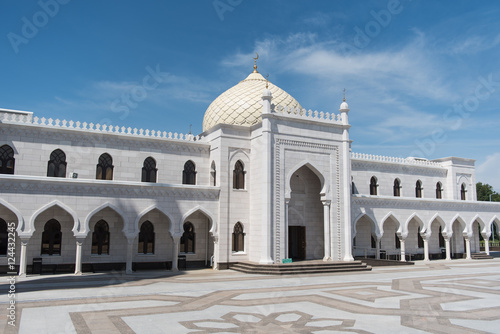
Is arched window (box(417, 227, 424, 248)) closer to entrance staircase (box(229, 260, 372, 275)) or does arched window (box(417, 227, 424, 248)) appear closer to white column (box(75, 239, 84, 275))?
entrance staircase (box(229, 260, 372, 275))

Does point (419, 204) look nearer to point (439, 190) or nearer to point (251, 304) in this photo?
point (439, 190)

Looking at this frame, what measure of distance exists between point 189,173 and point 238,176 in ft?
8.55

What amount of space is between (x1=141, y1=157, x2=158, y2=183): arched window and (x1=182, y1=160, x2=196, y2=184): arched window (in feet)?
4.87

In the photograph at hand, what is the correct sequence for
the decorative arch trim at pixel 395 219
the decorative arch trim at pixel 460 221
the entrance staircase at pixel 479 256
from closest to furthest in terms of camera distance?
the decorative arch trim at pixel 395 219
the decorative arch trim at pixel 460 221
the entrance staircase at pixel 479 256

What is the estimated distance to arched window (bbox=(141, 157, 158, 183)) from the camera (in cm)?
2102

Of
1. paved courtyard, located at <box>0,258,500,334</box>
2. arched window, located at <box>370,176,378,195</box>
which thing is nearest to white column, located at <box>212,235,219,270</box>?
paved courtyard, located at <box>0,258,500,334</box>

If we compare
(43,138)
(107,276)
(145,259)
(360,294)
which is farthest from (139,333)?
(43,138)

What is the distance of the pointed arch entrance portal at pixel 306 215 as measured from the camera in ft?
73.2

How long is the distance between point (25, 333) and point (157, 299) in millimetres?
4154

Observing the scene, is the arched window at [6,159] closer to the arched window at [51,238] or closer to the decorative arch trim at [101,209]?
the arched window at [51,238]

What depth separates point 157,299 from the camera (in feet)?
39.0

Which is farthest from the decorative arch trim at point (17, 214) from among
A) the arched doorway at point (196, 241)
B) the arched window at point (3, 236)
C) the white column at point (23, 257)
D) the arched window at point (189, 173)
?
the arched window at point (189, 173)

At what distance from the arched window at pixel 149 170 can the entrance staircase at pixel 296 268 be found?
575 centimetres

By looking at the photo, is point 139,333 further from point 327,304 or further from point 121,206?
point 121,206
